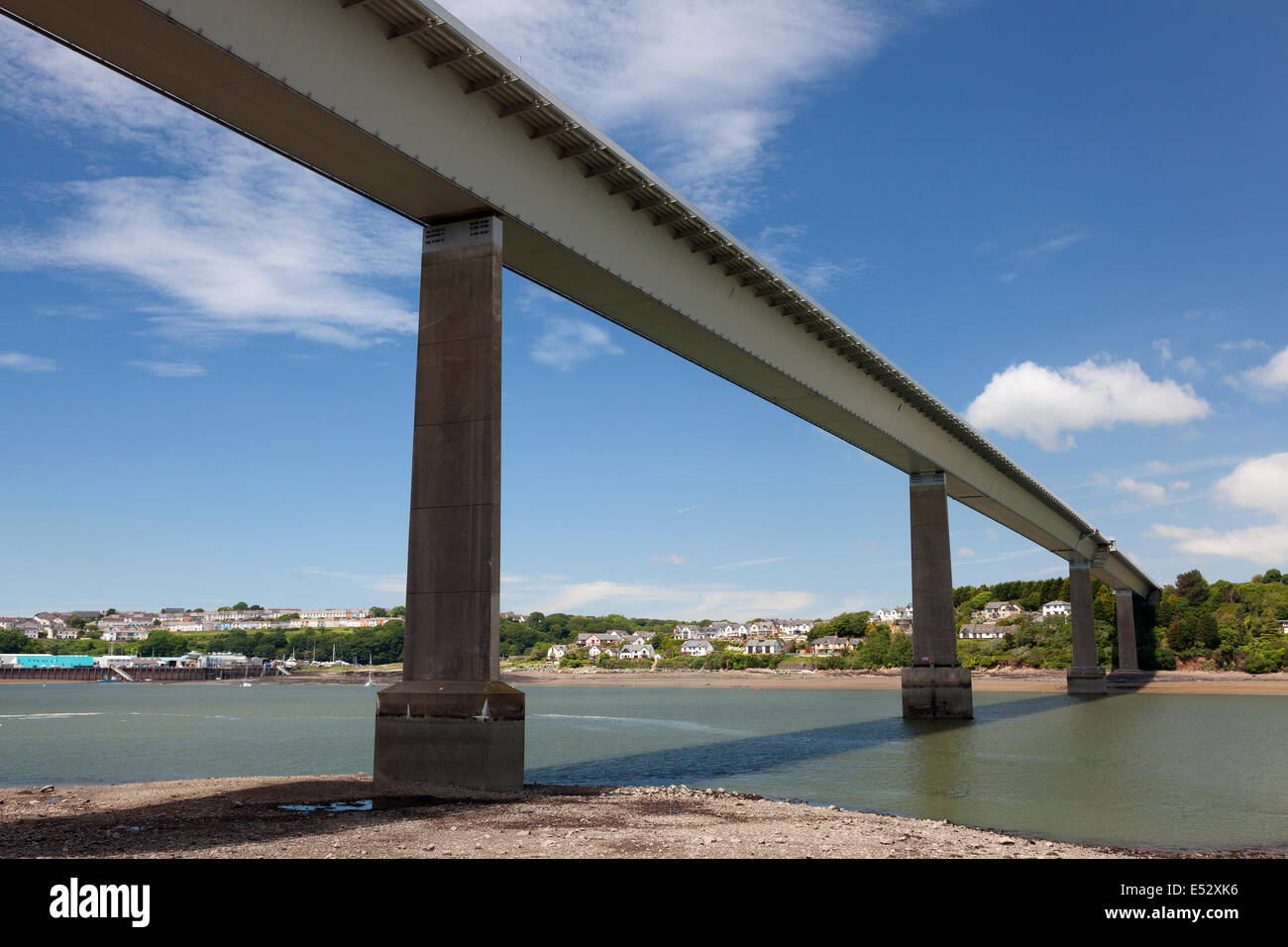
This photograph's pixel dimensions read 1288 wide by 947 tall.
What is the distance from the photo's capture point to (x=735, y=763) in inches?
1325

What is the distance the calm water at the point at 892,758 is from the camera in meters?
23.0

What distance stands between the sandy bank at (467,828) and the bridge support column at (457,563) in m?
1.42

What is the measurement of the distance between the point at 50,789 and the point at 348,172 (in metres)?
15.4

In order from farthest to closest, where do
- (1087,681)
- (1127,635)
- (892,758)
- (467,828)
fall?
(1127,635), (1087,681), (892,758), (467,828)

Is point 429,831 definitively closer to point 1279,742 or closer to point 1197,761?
point 1197,761

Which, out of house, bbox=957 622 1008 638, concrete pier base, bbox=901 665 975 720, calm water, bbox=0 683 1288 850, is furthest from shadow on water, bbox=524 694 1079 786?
house, bbox=957 622 1008 638

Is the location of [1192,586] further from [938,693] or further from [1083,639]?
[938,693]

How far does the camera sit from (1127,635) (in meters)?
117

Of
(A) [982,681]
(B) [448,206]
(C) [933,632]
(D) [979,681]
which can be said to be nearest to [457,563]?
(B) [448,206]

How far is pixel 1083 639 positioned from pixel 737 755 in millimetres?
69787
